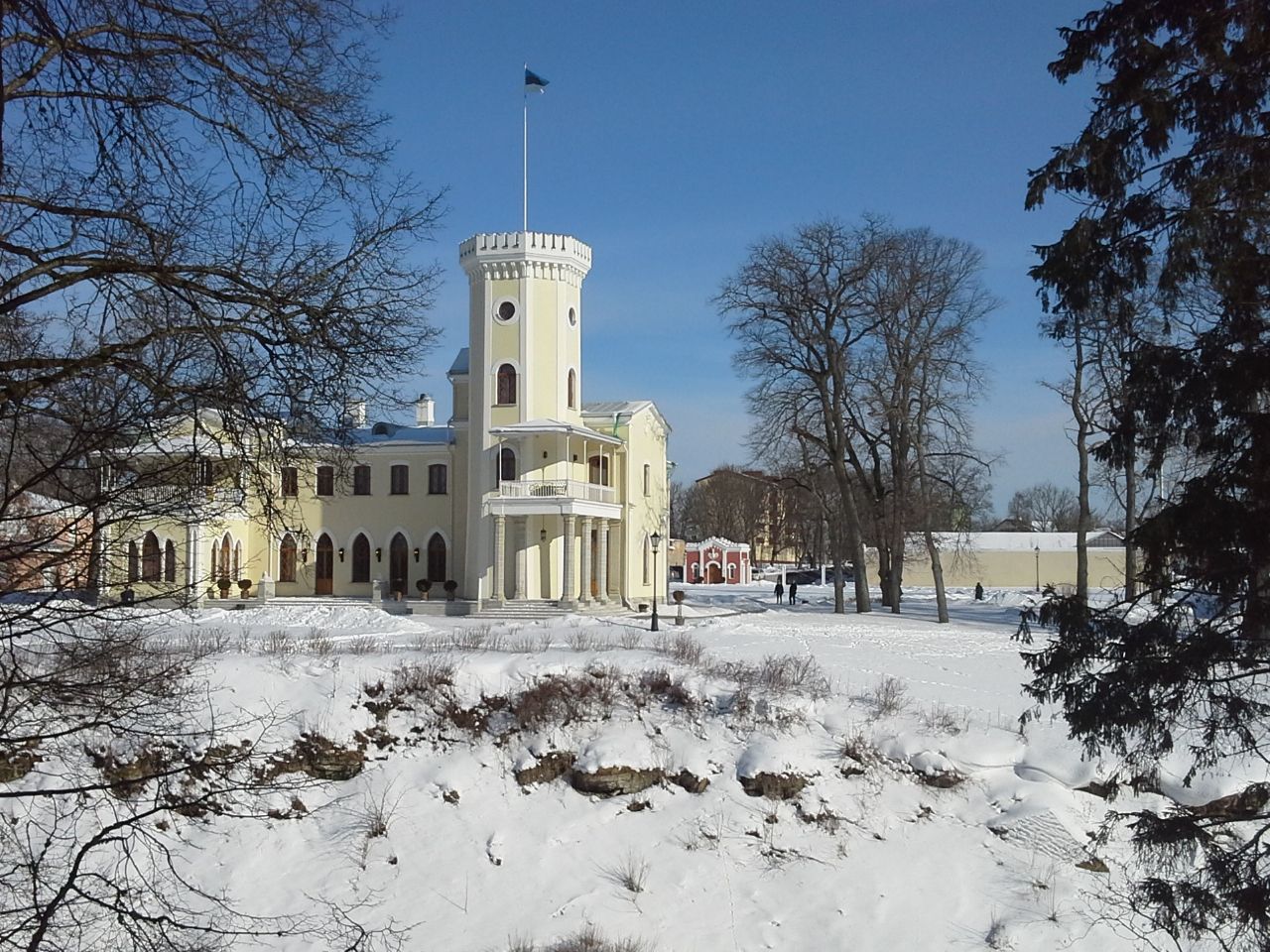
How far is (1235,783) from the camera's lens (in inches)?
554

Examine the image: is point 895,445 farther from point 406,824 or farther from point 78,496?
point 78,496

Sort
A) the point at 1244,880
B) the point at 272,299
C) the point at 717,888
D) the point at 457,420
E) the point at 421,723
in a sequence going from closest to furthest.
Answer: the point at 272,299 < the point at 1244,880 < the point at 717,888 < the point at 421,723 < the point at 457,420

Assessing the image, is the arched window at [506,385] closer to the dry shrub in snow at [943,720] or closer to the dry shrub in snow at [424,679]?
the dry shrub in snow at [424,679]

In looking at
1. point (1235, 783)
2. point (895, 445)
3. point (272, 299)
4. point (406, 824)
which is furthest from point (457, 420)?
point (272, 299)

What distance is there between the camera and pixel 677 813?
48.7 ft

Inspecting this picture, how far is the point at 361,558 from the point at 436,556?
2.94 m

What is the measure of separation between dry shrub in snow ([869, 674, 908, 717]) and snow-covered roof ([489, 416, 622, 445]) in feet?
65.5

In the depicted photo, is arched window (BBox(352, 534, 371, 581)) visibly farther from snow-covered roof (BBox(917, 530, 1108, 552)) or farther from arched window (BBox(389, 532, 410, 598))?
snow-covered roof (BBox(917, 530, 1108, 552))

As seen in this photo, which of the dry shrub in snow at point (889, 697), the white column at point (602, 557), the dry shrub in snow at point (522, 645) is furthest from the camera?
the white column at point (602, 557)

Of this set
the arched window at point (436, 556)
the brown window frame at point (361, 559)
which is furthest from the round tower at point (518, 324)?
the brown window frame at point (361, 559)

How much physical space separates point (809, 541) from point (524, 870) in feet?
257

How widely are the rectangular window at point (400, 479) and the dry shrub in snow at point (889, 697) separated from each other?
26348mm

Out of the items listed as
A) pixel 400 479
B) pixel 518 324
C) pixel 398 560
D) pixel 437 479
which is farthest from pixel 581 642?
pixel 400 479

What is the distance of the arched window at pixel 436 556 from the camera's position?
4153 centimetres
